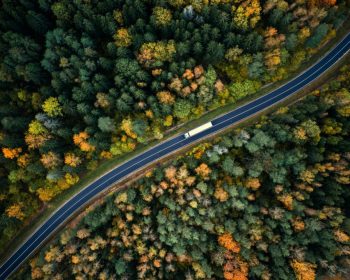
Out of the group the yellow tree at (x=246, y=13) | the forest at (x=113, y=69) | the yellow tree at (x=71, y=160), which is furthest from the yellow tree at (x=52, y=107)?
the yellow tree at (x=246, y=13)

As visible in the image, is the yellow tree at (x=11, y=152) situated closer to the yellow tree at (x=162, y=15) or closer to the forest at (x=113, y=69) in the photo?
the forest at (x=113, y=69)

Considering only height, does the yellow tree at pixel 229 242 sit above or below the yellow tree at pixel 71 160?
below

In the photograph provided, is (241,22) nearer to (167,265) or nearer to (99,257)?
(167,265)

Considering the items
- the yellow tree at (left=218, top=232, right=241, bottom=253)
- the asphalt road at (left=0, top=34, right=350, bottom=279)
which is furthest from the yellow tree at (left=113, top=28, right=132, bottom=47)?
the yellow tree at (left=218, top=232, right=241, bottom=253)

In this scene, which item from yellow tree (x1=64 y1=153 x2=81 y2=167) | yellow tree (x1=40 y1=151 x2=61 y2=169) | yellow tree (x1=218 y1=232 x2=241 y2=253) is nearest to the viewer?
yellow tree (x1=218 y1=232 x2=241 y2=253)

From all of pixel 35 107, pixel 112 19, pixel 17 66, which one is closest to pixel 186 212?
pixel 35 107

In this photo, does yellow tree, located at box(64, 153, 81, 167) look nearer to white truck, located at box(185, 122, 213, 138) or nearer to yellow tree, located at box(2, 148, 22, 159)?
yellow tree, located at box(2, 148, 22, 159)
